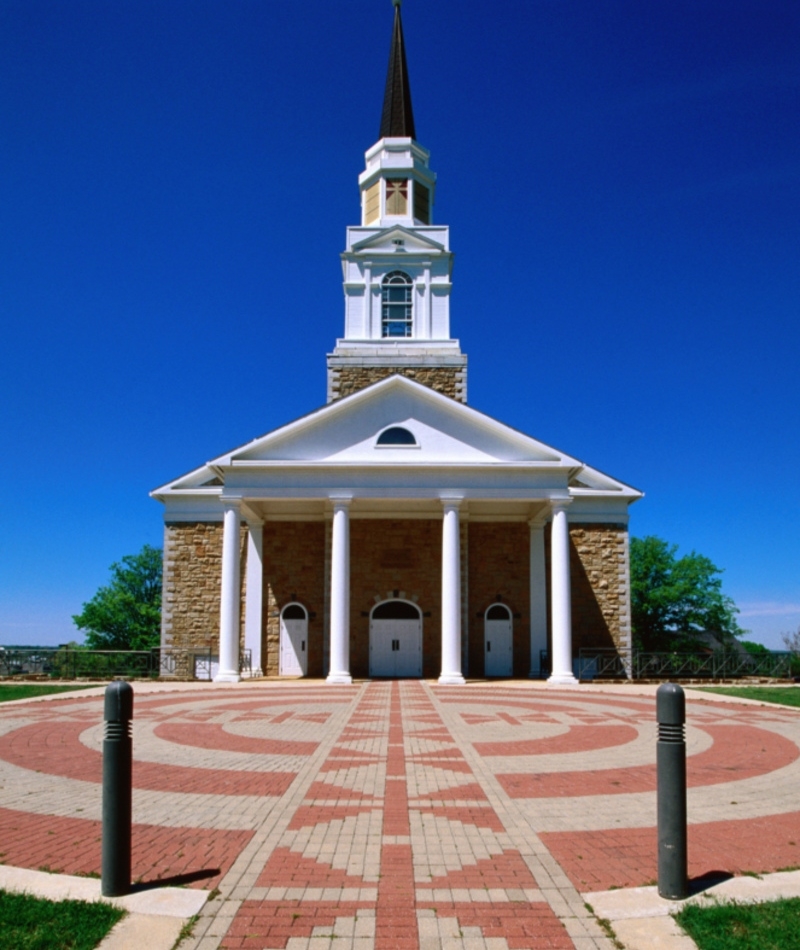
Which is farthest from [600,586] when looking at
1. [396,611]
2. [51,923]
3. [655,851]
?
[51,923]

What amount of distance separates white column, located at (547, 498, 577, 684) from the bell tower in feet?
26.9

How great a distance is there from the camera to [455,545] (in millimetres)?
25484

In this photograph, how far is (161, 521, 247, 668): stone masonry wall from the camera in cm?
3008

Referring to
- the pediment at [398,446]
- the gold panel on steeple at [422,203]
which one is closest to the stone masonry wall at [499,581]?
the pediment at [398,446]

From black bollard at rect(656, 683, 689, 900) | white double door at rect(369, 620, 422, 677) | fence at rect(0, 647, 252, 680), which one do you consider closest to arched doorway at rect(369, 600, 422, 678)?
white double door at rect(369, 620, 422, 677)

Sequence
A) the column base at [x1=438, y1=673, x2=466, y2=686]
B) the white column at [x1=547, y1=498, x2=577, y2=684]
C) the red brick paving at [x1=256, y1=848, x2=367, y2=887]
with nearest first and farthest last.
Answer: the red brick paving at [x1=256, y1=848, x2=367, y2=887] < the column base at [x1=438, y1=673, x2=466, y2=686] < the white column at [x1=547, y1=498, x2=577, y2=684]

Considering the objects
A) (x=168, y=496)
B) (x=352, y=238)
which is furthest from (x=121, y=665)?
(x=352, y=238)

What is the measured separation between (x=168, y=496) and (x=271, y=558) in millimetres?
4521

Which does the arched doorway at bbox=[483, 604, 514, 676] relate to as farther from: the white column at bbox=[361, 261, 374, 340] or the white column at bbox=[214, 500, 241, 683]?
the white column at bbox=[361, 261, 374, 340]

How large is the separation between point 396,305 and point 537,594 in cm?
1363

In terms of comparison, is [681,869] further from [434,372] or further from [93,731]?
[434,372]

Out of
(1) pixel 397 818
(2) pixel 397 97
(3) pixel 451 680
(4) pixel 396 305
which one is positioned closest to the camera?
(1) pixel 397 818

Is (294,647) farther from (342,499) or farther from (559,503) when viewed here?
(559,503)

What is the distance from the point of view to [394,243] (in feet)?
113
